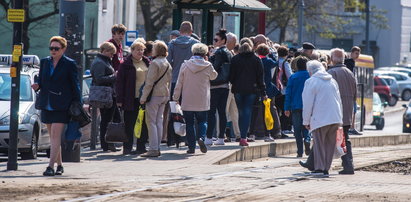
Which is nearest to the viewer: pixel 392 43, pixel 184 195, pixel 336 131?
pixel 184 195

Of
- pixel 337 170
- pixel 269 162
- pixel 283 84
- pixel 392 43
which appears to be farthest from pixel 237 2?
pixel 392 43

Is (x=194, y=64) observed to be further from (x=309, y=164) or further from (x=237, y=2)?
(x=237, y=2)

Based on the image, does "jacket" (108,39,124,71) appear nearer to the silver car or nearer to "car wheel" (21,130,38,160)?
the silver car

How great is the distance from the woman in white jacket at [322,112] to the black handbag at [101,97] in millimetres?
3207

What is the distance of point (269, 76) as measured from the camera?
20.3m

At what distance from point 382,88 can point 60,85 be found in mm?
53000

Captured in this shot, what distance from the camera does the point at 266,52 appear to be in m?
20.1

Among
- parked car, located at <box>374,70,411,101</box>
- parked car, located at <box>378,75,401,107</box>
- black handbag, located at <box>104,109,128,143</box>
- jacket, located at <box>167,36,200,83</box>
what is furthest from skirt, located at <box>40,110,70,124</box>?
parked car, located at <box>374,70,411,101</box>

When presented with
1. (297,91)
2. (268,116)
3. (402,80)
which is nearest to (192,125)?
(297,91)

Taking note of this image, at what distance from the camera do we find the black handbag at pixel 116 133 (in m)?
16.7

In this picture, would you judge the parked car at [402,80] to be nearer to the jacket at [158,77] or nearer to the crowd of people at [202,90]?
the crowd of people at [202,90]

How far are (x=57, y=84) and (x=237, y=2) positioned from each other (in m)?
8.20

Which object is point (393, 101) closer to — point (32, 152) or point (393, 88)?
point (393, 88)

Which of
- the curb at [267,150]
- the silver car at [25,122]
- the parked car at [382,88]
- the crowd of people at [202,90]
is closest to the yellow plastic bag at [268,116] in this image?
the crowd of people at [202,90]
